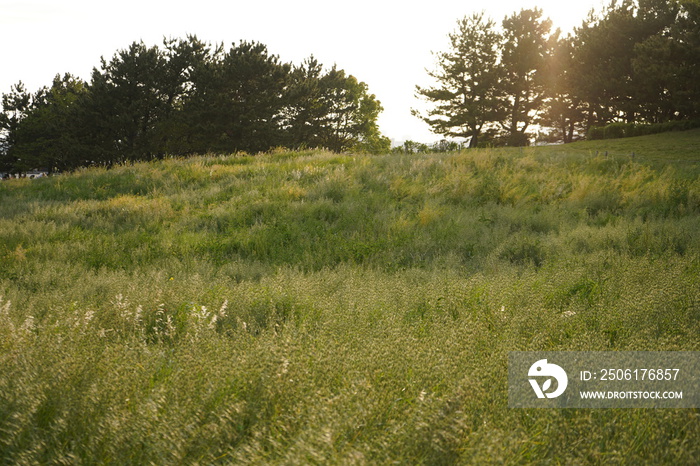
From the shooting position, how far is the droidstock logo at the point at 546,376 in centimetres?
278

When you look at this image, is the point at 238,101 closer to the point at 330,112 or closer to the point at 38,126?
the point at 330,112

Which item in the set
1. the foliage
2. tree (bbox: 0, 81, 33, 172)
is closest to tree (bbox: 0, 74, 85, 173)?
tree (bbox: 0, 81, 33, 172)

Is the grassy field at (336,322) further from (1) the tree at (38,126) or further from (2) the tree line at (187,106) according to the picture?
(1) the tree at (38,126)

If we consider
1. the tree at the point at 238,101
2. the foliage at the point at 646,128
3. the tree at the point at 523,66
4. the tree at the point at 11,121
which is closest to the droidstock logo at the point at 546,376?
the foliage at the point at 646,128

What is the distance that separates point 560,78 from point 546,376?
146 feet

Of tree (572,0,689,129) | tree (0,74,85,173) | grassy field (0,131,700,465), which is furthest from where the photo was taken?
tree (0,74,85,173)

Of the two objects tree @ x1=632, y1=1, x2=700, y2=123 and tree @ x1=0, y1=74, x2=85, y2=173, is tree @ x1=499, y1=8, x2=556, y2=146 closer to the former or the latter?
tree @ x1=632, y1=1, x2=700, y2=123

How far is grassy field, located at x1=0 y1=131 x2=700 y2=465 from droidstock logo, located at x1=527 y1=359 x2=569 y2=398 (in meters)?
0.17

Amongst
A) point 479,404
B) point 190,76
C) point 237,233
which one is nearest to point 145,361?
point 479,404

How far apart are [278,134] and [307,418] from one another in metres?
39.2

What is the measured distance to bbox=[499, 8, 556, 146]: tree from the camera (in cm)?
4081

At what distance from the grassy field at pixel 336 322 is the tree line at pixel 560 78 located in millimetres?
30489

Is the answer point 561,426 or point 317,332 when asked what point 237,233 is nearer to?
point 317,332

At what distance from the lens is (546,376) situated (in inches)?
117
